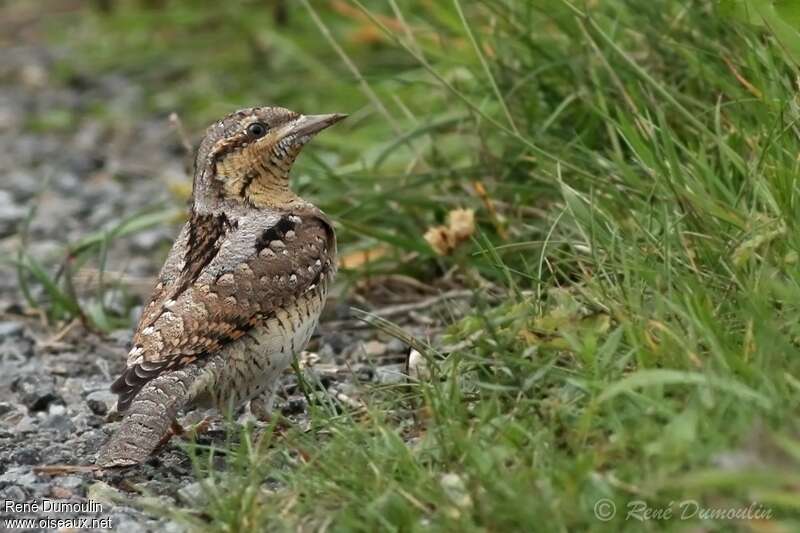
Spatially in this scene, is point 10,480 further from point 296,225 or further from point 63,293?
point 63,293

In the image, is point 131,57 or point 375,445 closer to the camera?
point 375,445

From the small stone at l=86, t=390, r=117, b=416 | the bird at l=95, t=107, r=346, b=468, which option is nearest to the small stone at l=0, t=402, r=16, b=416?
→ the small stone at l=86, t=390, r=117, b=416

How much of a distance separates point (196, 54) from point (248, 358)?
5.90 metres

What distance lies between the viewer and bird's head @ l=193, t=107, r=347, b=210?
191 inches

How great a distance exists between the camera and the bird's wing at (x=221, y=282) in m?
4.21

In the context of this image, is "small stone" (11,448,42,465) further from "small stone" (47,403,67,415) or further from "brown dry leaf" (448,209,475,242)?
"brown dry leaf" (448,209,475,242)

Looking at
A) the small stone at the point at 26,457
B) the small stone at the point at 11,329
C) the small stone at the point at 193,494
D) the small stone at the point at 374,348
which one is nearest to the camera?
the small stone at the point at 193,494

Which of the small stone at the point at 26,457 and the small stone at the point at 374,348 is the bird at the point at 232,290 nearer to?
the small stone at the point at 26,457

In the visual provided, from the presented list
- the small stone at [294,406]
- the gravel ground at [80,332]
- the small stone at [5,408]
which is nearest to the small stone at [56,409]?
the gravel ground at [80,332]

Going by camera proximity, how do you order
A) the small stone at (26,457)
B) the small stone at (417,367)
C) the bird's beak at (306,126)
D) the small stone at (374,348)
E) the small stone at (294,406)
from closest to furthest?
the small stone at (417,367) < the small stone at (26,457) < the small stone at (294,406) < the bird's beak at (306,126) < the small stone at (374,348)

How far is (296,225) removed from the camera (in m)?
4.75

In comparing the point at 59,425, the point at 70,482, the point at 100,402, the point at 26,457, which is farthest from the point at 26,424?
the point at 70,482

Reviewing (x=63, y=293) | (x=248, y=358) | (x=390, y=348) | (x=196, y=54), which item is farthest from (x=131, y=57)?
(x=248, y=358)

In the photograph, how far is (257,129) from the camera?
4863 mm
